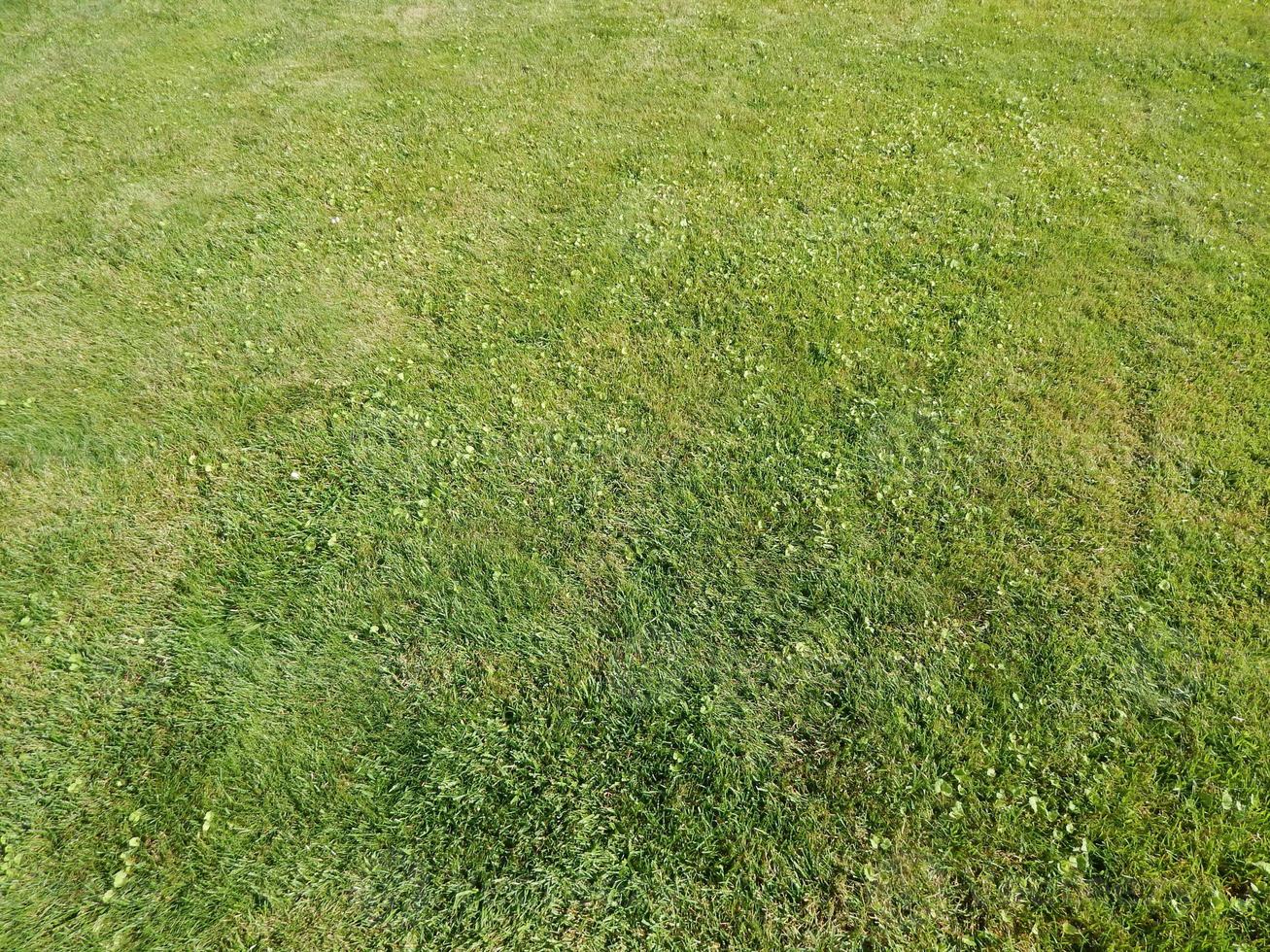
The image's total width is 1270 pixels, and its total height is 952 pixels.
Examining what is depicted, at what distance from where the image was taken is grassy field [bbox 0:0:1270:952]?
13.8 ft

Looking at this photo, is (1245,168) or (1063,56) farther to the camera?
(1063,56)

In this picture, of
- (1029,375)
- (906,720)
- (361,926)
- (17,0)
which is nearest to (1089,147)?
(1029,375)

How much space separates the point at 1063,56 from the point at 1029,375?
31.8ft

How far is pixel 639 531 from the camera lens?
19.5 ft

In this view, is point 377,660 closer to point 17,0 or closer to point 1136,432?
point 1136,432

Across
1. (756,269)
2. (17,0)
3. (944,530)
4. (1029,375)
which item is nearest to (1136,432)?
(1029,375)

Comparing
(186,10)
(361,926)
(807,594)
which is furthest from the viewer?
(186,10)

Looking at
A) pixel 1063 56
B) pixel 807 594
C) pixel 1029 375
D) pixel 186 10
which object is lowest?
pixel 807 594

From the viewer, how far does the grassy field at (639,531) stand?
4.21 meters

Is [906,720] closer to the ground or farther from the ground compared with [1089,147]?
closer to the ground

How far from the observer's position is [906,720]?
4.81m

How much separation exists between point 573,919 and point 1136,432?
6413 mm

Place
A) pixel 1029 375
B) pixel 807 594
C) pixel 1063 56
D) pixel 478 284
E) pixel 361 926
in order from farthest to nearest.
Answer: pixel 1063 56 < pixel 478 284 < pixel 1029 375 < pixel 807 594 < pixel 361 926

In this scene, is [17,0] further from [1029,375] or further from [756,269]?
[1029,375]
